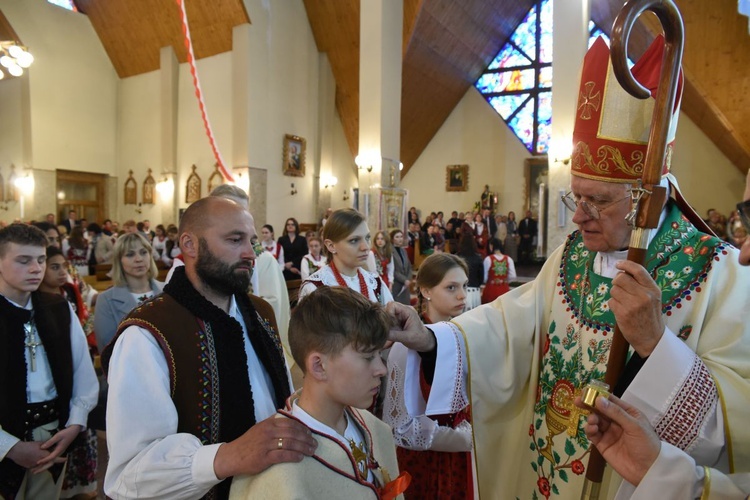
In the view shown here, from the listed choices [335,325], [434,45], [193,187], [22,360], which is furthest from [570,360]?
[193,187]

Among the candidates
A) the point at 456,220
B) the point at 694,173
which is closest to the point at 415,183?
the point at 456,220

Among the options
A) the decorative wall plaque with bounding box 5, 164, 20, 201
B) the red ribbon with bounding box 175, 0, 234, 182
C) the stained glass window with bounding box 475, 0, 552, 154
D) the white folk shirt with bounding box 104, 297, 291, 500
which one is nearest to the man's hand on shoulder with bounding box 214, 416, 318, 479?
the white folk shirt with bounding box 104, 297, 291, 500

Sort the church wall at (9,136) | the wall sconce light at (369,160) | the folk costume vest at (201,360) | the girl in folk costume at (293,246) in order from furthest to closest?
the church wall at (9,136) < the wall sconce light at (369,160) < the girl in folk costume at (293,246) < the folk costume vest at (201,360)

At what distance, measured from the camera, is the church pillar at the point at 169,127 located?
52.8 feet

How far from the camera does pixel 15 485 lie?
226 cm

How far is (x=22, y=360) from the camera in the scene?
2316 mm

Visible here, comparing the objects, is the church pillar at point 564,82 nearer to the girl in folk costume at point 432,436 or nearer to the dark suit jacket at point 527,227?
the dark suit jacket at point 527,227

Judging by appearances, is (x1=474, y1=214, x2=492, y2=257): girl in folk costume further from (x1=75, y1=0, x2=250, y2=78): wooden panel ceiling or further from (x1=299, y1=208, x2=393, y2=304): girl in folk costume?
(x1=299, y1=208, x2=393, y2=304): girl in folk costume

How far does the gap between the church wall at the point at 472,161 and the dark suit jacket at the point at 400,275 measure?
448 inches

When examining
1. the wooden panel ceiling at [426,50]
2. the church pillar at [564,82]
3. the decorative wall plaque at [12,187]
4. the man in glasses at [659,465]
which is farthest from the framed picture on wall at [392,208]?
the decorative wall plaque at [12,187]

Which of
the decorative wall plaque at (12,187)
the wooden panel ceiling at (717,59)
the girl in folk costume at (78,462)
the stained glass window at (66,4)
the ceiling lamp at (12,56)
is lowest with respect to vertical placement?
the girl in folk costume at (78,462)

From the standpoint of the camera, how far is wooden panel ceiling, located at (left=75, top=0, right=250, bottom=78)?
45.9ft

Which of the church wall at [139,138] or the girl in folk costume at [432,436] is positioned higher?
the church wall at [139,138]

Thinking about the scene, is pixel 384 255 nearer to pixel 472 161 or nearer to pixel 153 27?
pixel 472 161
